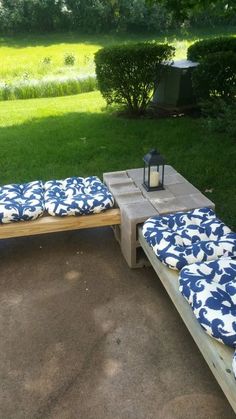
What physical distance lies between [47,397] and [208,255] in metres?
1.32

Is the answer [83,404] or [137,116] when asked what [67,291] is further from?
[137,116]

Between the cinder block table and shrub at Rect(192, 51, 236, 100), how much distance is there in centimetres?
345

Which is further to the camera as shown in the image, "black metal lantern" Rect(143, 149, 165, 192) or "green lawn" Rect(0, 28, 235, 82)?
"green lawn" Rect(0, 28, 235, 82)

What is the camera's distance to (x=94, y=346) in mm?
2428

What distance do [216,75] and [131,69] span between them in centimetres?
155

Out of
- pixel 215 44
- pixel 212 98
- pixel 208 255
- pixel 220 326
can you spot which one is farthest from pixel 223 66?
pixel 220 326

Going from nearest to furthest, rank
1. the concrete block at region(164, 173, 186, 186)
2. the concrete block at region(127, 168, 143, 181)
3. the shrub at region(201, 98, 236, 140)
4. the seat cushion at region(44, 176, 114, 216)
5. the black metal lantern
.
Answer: the seat cushion at region(44, 176, 114, 216)
the black metal lantern
the concrete block at region(164, 173, 186, 186)
the concrete block at region(127, 168, 143, 181)
the shrub at region(201, 98, 236, 140)

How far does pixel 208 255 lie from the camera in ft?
7.94

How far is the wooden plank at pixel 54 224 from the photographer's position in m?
3.04

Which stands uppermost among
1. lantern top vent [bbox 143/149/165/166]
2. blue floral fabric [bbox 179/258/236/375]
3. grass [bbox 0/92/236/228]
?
lantern top vent [bbox 143/149/165/166]

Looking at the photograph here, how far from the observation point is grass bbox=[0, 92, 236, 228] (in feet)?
15.5

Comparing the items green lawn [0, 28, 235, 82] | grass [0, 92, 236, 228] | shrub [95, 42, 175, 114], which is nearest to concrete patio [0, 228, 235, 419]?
grass [0, 92, 236, 228]

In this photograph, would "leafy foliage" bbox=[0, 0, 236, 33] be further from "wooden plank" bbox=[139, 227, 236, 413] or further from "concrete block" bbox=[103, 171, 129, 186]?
"wooden plank" bbox=[139, 227, 236, 413]

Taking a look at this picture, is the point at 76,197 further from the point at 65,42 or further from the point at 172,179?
the point at 65,42
